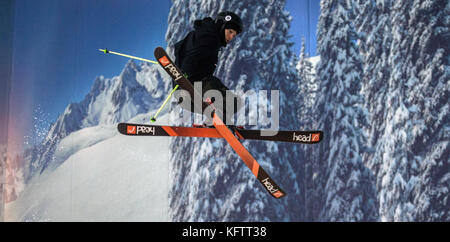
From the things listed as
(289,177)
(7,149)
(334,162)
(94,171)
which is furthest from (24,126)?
(334,162)

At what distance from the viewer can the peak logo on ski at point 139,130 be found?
266 centimetres

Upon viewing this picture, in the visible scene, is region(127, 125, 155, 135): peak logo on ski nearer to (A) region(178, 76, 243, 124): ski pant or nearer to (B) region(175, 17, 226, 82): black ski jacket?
(A) region(178, 76, 243, 124): ski pant

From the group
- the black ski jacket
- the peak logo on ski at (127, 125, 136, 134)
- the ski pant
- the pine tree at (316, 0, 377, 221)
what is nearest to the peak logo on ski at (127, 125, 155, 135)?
the peak logo on ski at (127, 125, 136, 134)

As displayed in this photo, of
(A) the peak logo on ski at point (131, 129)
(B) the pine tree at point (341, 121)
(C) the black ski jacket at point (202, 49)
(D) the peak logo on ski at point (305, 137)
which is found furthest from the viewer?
(B) the pine tree at point (341, 121)

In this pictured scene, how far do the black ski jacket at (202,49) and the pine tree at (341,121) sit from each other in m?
2.39

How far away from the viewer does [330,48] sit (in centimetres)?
460

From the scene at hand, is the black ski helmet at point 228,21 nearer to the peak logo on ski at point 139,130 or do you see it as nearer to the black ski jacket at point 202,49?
the black ski jacket at point 202,49

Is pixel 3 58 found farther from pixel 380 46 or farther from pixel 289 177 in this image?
pixel 380 46

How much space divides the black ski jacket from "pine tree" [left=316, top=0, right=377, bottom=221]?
2386 millimetres

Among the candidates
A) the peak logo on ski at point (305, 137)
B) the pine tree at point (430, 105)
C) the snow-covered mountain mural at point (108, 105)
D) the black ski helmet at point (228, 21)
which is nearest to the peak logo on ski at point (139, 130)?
the black ski helmet at point (228, 21)

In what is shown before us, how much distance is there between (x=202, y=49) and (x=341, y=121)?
262 cm

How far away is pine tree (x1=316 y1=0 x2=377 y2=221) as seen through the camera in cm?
447
